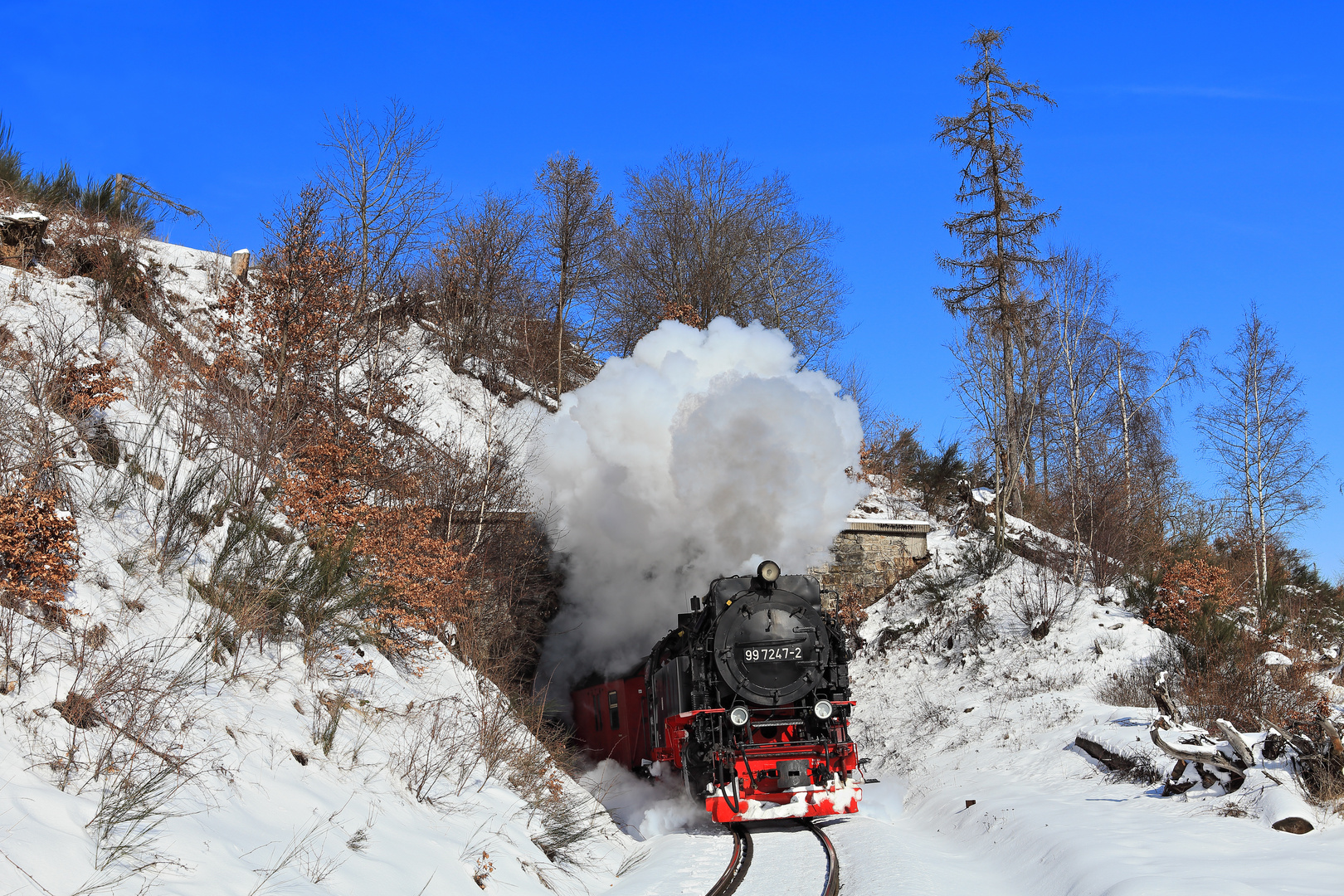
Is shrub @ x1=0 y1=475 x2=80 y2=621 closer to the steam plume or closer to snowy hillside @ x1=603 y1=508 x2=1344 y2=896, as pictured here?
Result: snowy hillside @ x1=603 y1=508 x2=1344 y2=896

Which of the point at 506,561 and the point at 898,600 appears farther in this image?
the point at 898,600

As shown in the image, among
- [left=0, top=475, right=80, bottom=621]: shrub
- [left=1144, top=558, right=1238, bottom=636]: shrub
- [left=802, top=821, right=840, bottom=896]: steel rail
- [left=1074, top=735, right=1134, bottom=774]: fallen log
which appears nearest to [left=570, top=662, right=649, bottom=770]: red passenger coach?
[left=802, top=821, right=840, bottom=896]: steel rail

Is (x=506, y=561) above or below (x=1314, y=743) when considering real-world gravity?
above

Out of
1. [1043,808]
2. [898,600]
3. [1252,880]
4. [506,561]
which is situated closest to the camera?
[1252,880]

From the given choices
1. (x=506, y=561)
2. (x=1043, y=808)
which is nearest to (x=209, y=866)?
(x=1043, y=808)

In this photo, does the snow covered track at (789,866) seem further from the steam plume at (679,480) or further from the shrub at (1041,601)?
the shrub at (1041,601)

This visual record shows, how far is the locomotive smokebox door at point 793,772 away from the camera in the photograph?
10789mm

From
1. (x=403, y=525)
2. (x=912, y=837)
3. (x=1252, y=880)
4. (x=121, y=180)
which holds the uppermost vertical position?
(x=121, y=180)

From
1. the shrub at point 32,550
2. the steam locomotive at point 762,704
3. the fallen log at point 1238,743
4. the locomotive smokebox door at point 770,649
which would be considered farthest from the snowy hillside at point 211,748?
the fallen log at point 1238,743

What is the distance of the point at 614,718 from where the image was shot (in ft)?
52.9

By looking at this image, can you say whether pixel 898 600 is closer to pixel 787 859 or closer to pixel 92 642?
pixel 787 859

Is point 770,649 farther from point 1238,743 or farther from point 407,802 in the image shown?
point 407,802

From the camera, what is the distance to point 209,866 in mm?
5020

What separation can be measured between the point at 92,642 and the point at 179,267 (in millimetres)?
20564
